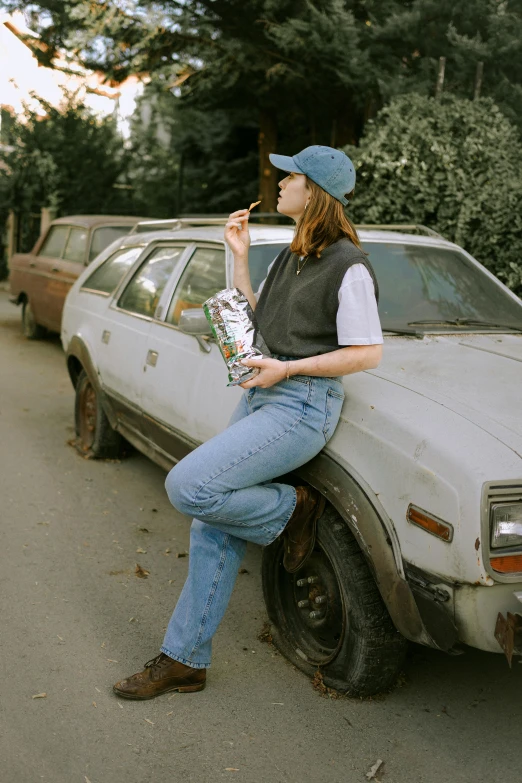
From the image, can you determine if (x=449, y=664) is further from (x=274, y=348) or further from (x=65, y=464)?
(x=65, y=464)

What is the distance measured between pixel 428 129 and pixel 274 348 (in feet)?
18.2

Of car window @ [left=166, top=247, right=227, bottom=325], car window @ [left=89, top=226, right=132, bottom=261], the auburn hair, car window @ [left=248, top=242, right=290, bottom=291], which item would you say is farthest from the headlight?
car window @ [left=89, top=226, right=132, bottom=261]

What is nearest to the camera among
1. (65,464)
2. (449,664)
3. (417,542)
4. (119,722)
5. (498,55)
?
(417,542)

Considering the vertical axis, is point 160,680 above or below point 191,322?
below

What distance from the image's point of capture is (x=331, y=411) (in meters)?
3.21

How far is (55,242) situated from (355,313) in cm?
913

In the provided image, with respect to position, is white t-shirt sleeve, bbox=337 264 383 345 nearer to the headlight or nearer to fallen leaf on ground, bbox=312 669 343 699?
the headlight

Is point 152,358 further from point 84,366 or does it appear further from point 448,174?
point 448,174

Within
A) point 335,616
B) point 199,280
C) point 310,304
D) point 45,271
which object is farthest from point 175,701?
point 45,271

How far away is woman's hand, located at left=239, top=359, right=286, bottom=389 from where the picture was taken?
306 centimetres

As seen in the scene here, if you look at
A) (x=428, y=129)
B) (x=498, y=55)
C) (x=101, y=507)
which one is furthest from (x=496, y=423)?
(x=498, y=55)

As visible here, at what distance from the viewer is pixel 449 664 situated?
3701 mm

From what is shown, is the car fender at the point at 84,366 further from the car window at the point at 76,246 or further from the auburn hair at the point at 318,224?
the car window at the point at 76,246

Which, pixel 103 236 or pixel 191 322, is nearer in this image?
pixel 191 322
